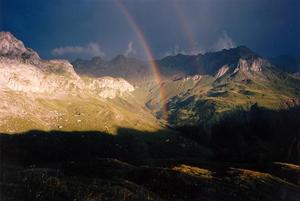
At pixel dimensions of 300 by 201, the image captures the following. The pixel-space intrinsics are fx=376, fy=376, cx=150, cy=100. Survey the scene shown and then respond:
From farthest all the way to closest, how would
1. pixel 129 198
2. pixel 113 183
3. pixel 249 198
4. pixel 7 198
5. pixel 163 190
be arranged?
pixel 249 198
pixel 163 190
pixel 113 183
pixel 129 198
pixel 7 198

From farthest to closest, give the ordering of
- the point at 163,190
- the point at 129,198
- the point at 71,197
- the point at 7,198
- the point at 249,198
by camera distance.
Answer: the point at 249,198
the point at 163,190
the point at 129,198
the point at 71,197
the point at 7,198

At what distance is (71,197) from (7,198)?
2096 centimetres

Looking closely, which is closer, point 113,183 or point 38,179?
point 38,179

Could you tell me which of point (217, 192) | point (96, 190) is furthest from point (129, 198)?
point (217, 192)

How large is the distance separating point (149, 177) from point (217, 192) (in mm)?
36155

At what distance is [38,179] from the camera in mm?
144875

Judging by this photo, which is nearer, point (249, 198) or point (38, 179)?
point (38, 179)

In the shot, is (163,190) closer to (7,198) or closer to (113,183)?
(113,183)

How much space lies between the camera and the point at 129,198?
452ft

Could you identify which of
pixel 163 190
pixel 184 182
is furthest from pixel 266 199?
pixel 163 190

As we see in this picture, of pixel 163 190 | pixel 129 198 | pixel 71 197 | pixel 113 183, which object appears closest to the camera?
pixel 71 197

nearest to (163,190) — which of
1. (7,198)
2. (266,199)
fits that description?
(266,199)

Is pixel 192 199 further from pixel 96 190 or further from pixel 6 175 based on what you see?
pixel 6 175

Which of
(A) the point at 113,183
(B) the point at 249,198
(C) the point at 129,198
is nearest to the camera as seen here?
(C) the point at 129,198
